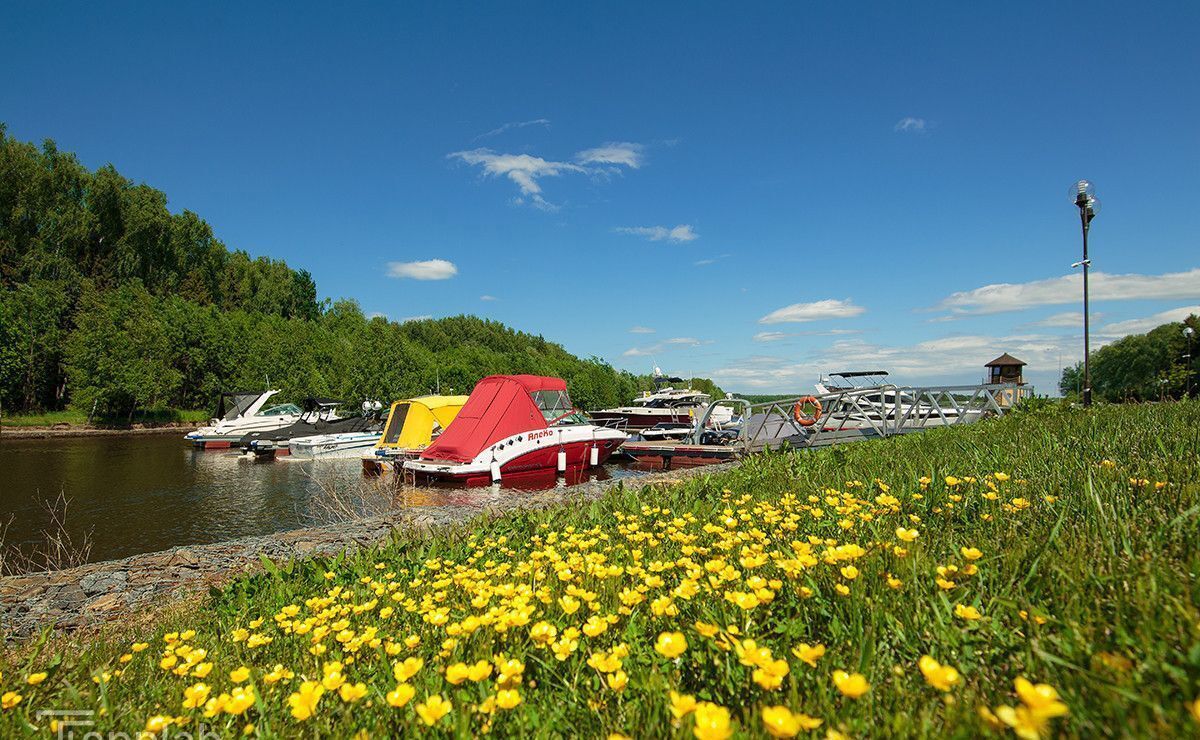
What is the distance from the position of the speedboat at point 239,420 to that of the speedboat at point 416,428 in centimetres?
1089

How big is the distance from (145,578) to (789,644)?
343 inches

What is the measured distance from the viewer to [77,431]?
42469mm

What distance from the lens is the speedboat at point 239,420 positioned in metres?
34.6

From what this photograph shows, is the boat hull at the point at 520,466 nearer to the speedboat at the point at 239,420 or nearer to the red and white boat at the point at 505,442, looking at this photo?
the red and white boat at the point at 505,442

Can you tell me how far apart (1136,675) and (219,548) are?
1063cm

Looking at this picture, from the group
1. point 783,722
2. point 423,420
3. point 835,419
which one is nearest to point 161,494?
point 423,420

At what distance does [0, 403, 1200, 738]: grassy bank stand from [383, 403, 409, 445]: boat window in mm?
25461

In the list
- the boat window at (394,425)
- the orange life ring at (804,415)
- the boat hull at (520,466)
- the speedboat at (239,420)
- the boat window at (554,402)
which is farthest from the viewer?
the speedboat at (239,420)

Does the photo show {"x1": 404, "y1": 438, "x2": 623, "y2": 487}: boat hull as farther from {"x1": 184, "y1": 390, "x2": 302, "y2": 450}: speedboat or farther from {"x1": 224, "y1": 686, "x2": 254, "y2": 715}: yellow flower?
{"x1": 224, "y1": 686, "x2": 254, "y2": 715}: yellow flower

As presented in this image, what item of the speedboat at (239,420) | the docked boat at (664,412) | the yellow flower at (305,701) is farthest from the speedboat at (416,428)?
the yellow flower at (305,701)

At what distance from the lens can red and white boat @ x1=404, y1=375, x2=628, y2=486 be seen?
21391 millimetres

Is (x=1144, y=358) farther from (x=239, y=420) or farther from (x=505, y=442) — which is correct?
(x=239, y=420)

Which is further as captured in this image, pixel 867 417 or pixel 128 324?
pixel 128 324

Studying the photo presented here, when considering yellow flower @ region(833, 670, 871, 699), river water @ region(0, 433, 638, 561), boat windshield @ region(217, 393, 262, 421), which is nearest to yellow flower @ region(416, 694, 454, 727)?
yellow flower @ region(833, 670, 871, 699)
